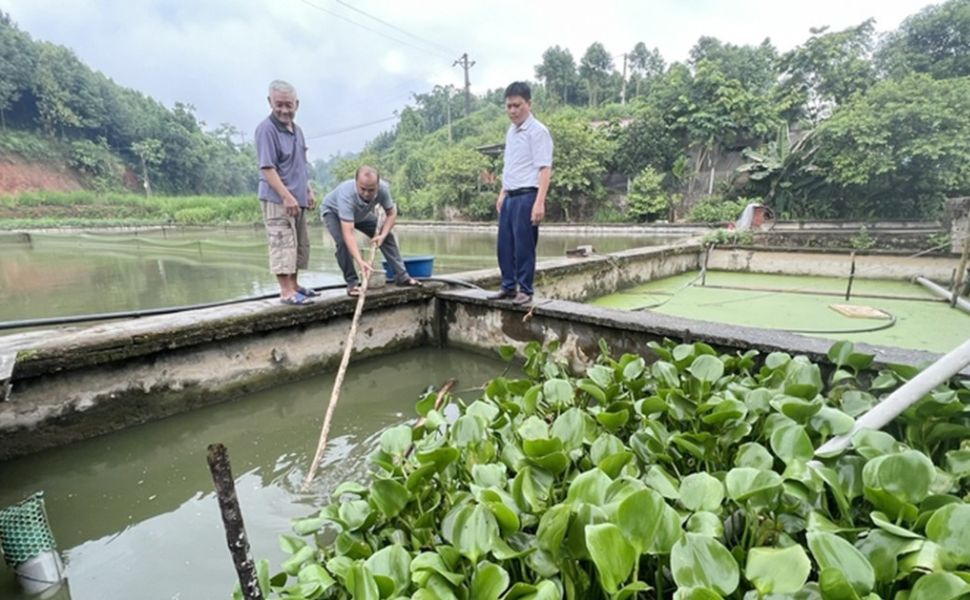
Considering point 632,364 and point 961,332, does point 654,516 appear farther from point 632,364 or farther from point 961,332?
point 961,332

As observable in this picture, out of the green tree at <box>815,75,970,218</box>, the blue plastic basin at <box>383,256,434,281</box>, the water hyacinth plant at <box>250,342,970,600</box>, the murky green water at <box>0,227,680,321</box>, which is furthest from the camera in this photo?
the green tree at <box>815,75,970,218</box>

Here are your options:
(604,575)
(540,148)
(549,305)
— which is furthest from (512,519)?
(540,148)

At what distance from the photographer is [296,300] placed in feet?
9.84

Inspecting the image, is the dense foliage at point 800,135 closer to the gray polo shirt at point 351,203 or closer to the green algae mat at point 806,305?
the green algae mat at point 806,305

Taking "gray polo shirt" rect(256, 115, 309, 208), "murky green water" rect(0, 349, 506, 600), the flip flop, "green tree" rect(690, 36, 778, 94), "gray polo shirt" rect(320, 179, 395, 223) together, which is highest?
"green tree" rect(690, 36, 778, 94)

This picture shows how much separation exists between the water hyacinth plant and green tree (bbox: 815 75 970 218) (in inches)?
561

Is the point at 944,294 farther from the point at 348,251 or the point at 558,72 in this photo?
the point at 558,72

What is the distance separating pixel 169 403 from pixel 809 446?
2774 mm

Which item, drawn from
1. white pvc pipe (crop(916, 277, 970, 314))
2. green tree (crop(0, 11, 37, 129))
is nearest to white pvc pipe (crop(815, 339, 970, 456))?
white pvc pipe (crop(916, 277, 970, 314))

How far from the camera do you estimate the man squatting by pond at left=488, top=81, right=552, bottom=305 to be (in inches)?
114

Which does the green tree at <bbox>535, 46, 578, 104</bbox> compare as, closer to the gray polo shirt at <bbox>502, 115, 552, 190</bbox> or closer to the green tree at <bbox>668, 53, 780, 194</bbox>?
the green tree at <bbox>668, 53, 780, 194</bbox>

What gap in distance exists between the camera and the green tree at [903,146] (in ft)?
36.8

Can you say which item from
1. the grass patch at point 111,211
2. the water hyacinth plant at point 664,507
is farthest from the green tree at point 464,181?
the water hyacinth plant at point 664,507

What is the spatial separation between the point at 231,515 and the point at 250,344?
222 centimetres
